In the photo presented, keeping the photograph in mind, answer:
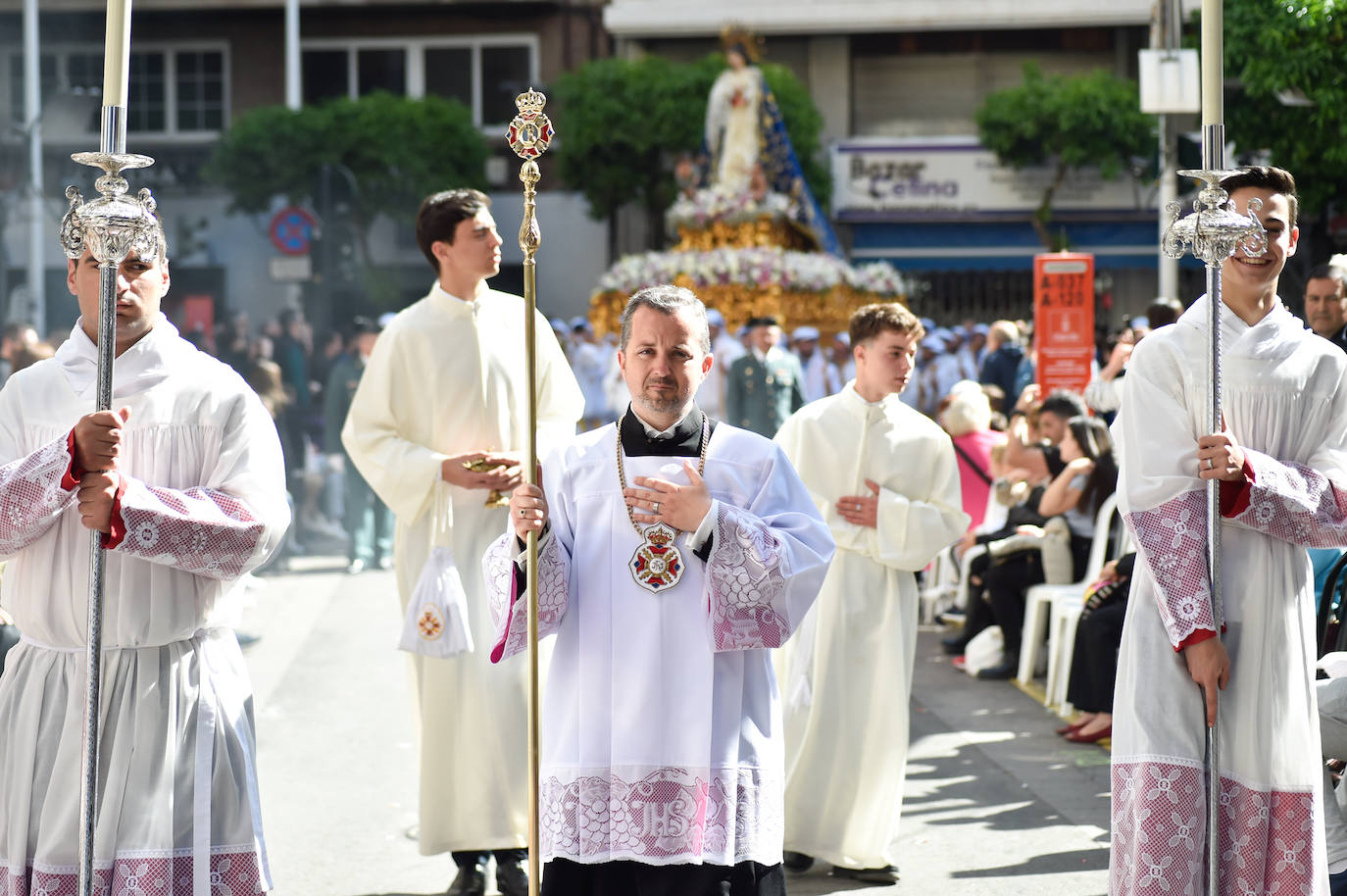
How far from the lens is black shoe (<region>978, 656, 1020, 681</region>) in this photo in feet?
29.7

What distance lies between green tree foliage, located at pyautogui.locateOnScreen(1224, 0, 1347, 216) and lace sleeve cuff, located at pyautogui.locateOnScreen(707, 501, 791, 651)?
743 cm

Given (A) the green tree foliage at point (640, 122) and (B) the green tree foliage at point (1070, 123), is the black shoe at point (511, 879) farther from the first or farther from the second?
(B) the green tree foliage at point (1070, 123)

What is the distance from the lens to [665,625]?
12.2 feet

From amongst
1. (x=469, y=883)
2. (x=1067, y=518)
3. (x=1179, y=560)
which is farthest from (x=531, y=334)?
(x=1067, y=518)

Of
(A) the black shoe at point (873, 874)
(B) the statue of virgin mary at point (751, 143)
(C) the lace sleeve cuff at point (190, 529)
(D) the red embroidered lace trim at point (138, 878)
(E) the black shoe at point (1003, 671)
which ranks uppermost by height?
(B) the statue of virgin mary at point (751, 143)

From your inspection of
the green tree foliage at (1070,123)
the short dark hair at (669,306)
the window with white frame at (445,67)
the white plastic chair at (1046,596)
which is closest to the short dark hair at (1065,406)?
the white plastic chair at (1046,596)

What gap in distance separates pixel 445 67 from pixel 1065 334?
772 inches

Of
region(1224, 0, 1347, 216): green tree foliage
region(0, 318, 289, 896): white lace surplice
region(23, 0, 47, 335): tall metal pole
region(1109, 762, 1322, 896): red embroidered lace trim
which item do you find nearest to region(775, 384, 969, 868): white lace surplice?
region(1109, 762, 1322, 896): red embroidered lace trim

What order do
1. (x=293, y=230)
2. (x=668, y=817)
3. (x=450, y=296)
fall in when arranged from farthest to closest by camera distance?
1. (x=293, y=230)
2. (x=450, y=296)
3. (x=668, y=817)

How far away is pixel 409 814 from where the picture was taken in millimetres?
6277

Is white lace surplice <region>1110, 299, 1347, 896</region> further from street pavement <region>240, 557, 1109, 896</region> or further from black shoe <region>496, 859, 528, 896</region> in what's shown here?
black shoe <region>496, 859, 528, 896</region>

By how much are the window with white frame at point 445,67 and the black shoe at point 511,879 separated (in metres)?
24.2

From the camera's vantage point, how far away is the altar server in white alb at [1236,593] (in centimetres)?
379

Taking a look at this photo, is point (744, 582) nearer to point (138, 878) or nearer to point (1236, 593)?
point (1236, 593)
